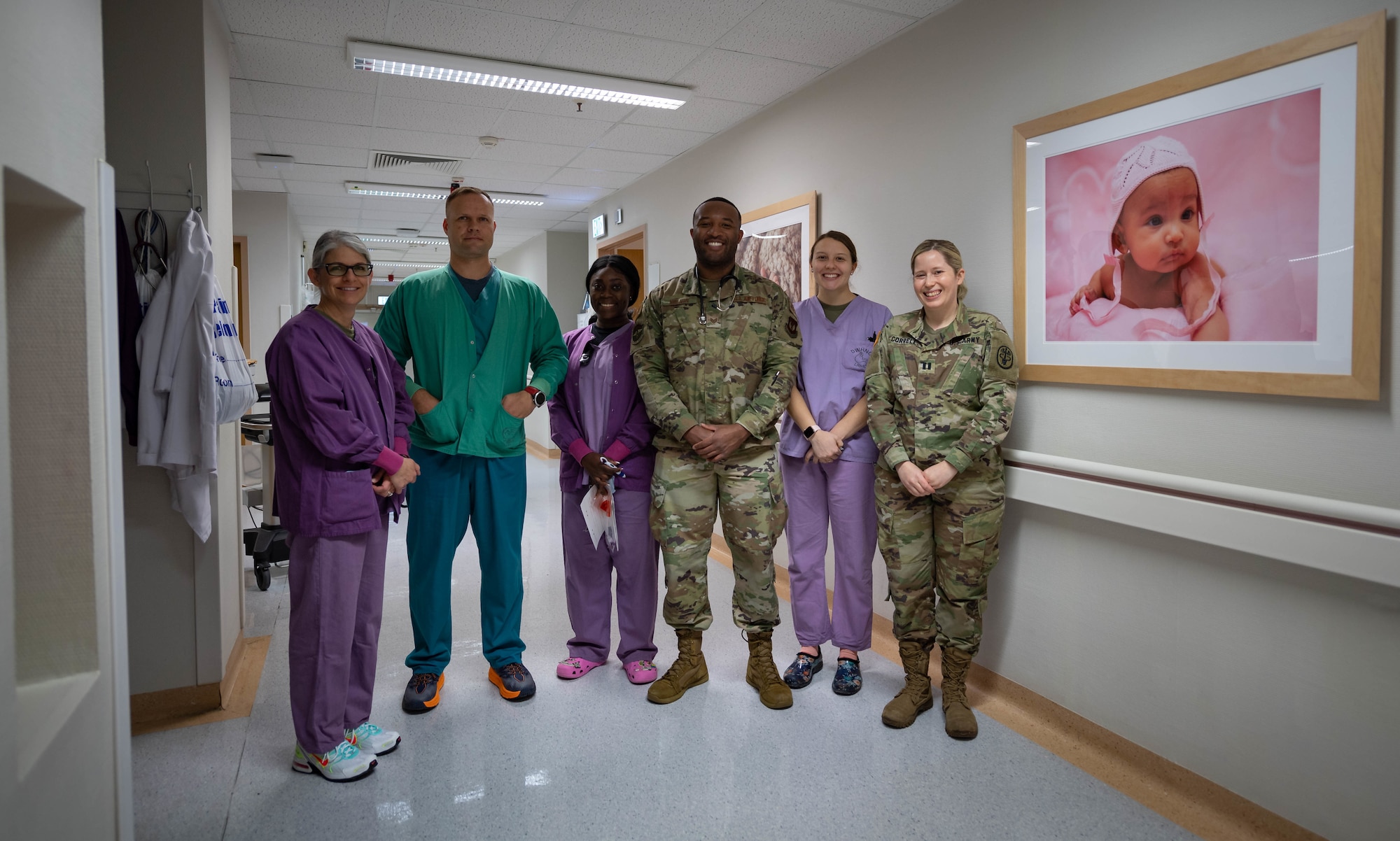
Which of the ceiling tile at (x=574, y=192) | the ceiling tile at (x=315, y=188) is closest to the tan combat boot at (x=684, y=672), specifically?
the ceiling tile at (x=574, y=192)

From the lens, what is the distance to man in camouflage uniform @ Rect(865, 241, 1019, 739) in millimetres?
2461

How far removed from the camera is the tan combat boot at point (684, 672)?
2705 mm

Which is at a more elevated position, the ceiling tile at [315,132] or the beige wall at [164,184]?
the ceiling tile at [315,132]

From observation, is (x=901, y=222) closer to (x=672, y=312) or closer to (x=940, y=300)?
(x=940, y=300)

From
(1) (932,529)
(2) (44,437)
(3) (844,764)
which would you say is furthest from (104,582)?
(1) (932,529)

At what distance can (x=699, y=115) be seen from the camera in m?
4.33

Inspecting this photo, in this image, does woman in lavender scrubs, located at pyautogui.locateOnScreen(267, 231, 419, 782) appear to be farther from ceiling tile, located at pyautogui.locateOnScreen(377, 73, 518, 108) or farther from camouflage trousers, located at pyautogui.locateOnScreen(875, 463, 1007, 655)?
ceiling tile, located at pyautogui.locateOnScreen(377, 73, 518, 108)

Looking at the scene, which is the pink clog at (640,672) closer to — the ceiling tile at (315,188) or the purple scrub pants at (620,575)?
the purple scrub pants at (620,575)

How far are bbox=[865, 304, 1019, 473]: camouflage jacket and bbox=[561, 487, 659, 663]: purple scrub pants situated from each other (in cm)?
92

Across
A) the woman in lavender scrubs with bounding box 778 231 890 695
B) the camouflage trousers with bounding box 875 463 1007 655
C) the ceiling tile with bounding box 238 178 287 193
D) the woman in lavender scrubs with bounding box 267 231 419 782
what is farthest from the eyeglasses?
the ceiling tile with bounding box 238 178 287 193

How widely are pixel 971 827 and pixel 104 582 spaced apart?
2.00 m

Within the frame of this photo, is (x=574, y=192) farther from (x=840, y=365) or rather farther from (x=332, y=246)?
(x=332, y=246)

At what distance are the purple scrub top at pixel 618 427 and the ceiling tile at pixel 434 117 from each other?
2.05 metres

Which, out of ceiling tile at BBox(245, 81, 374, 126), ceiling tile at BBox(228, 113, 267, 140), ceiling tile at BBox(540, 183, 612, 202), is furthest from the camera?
ceiling tile at BBox(540, 183, 612, 202)
